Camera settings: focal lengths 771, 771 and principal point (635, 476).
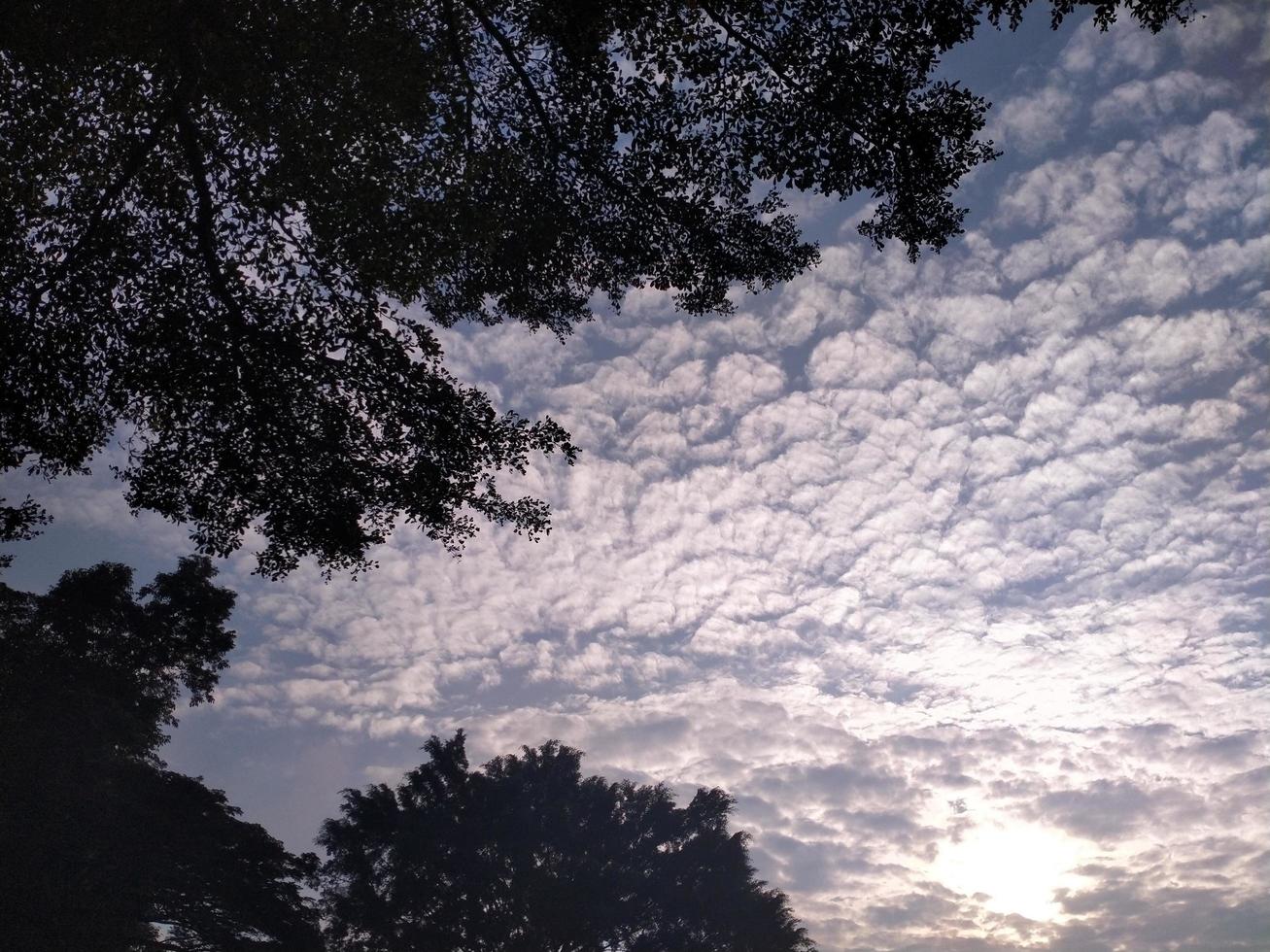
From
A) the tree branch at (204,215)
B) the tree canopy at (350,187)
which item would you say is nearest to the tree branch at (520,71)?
the tree canopy at (350,187)

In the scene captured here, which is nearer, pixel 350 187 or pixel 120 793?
pixel 350 187

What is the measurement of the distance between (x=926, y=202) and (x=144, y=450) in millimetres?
9868

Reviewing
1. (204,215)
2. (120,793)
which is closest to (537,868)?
(120,793)

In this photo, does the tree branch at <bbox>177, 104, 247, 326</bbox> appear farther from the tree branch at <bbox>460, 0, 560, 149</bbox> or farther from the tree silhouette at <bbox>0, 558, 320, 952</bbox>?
the tree silhouette at <bbox>0, 558, 320, 952</bbox>

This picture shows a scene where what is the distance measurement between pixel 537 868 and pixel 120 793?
20.8 meters

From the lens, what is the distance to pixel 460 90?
883cm

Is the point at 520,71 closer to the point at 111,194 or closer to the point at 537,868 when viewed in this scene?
the point at 111,194

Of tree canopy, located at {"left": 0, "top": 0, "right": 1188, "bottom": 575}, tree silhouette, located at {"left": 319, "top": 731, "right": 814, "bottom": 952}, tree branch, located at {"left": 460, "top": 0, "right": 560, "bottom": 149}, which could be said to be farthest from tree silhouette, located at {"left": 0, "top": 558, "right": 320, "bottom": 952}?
tree branch, located at {"left": 460, "top": 0, "right": 560, "bottom": 149}

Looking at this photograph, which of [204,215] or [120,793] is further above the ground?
[204,215]

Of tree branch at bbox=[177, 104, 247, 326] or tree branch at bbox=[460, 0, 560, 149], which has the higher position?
tree branch at bbox=[460, 0, 560, 149]

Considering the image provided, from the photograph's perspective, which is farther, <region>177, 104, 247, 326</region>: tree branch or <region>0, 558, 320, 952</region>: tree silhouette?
<region>0, 558, 320, 952</region>: tree silhouette

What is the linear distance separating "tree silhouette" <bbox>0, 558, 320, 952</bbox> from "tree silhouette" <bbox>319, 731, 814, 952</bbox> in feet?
33.7

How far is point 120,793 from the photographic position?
87.5ft

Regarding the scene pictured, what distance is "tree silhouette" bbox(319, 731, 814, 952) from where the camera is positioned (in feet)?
121
